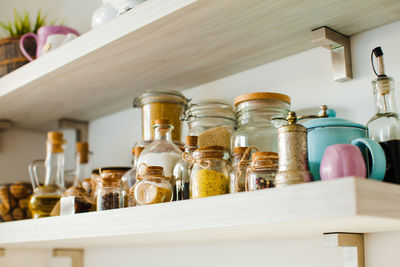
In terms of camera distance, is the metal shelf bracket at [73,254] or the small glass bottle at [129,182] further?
the metal shelf bracket at [73,254]

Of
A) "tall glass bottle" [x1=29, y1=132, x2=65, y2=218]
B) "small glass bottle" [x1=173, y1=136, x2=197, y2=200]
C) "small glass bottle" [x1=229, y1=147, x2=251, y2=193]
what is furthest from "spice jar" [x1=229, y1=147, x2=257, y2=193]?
"tall glass bottle" [x1=29, y1=132, x2=65, y2=218]

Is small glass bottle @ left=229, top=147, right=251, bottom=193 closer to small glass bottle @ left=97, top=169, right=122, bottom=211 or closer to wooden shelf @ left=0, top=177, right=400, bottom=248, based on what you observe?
wooden shelf @ left=0, top=177, right=400, bottom=248

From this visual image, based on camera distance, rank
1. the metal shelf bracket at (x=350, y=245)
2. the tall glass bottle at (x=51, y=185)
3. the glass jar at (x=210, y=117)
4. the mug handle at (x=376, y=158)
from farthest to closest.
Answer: the tall glass bottle at (x=51, y=185) → the glass jar at (x=210, y=117) → the metal shelf bracket at (x=350, y=245) → the mug handle at (x=376, y=158)

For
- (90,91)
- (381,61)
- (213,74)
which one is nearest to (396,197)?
(381,61)

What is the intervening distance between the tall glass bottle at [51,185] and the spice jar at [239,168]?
2.03 ft

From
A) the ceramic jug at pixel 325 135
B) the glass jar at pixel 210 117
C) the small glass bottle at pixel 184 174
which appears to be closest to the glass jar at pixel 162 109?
the glass jar at pixel 210 117

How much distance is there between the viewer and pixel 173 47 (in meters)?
1.11

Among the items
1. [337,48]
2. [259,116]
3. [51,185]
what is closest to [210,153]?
[259,116]

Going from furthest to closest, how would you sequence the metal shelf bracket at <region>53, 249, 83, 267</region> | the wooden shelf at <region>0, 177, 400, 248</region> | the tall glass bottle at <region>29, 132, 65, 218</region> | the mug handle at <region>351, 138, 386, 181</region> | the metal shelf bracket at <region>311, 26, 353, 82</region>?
the metal shelf bracket at <region>53, 249, 83, 267</region> → the tall glass bottle at <region>29, 132, 65, 218</region> → the metal shelf bracket at <region>311, 26, 353, 82</region> → the mug handle at <region>351, 138, 386, 181</region> → the wooden shelf at <region>0, 177, 400, 248</region>

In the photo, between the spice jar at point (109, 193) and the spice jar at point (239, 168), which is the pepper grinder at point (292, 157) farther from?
the spice jar at point (109, 193)

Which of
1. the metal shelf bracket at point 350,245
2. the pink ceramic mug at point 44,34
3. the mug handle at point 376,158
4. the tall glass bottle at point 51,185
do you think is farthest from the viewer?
the pink ceramic mug at point 44,34

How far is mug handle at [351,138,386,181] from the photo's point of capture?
2.37 ft

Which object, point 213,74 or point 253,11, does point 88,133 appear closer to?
point 213,74

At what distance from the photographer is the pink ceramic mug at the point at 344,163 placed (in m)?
0.67
